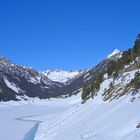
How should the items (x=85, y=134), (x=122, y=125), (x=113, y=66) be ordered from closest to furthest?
(x=122, y=125) < (x=85, y=134) < (x=113, y=66)

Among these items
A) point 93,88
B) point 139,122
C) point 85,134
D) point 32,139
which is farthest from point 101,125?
point 93,88

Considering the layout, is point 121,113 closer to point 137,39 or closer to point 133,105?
point 133,105

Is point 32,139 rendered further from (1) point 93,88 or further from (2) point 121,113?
(1) point 93,88

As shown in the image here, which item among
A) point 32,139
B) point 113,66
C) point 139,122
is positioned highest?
point 113,66

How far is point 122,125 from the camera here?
67.8ft

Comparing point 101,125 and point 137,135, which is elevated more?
point 101,125

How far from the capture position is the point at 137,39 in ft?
246

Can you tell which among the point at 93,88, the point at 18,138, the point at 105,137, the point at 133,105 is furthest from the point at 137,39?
the point at 105,137

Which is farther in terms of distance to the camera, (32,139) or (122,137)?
(32,139)

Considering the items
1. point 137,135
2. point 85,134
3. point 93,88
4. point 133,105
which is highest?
point 93,88

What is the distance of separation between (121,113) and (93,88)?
35424 mm

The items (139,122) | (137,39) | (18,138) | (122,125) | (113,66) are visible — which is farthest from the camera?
(137,39)

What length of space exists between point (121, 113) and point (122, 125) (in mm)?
3518

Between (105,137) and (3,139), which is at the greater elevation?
(3,139)
